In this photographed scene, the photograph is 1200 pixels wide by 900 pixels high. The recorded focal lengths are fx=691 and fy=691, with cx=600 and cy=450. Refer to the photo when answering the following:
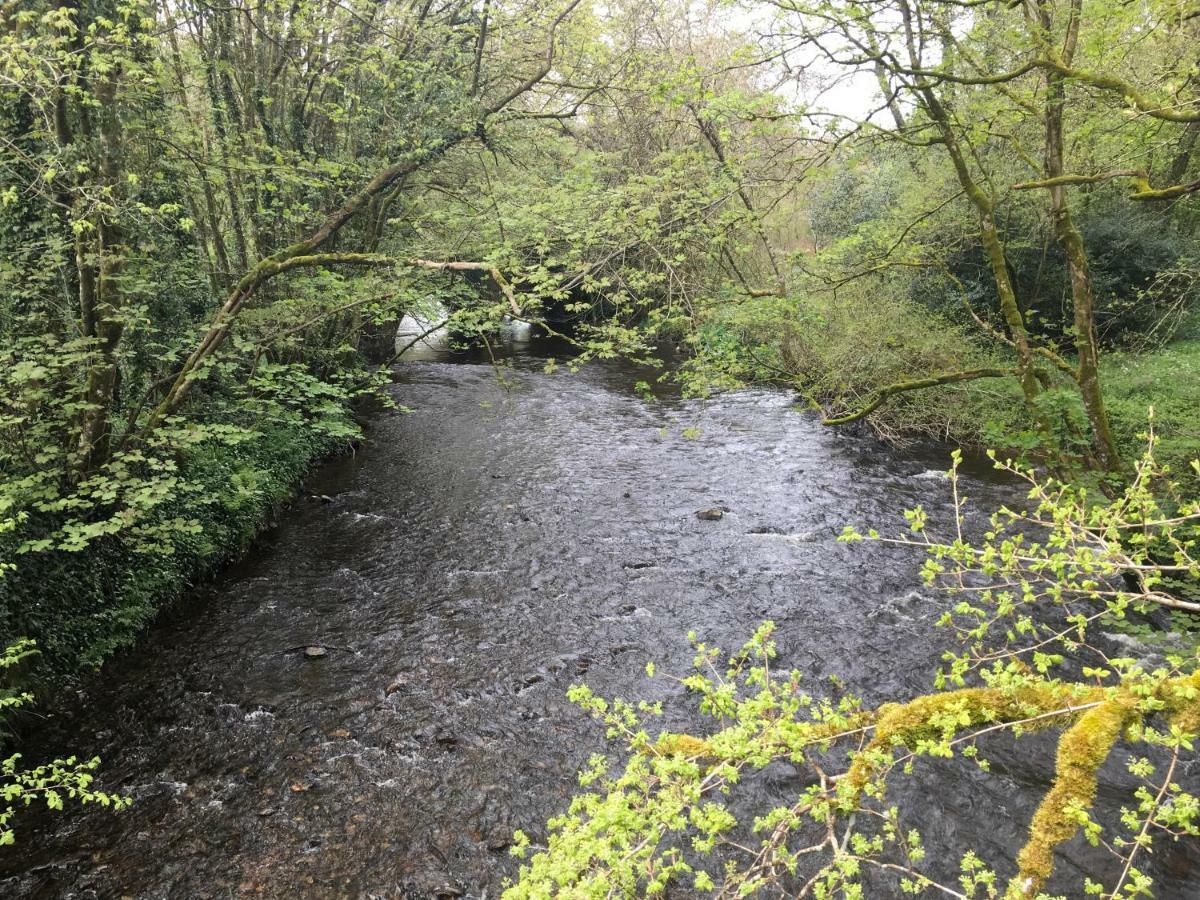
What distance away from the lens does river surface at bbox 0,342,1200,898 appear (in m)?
5.48

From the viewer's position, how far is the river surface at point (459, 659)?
18.0 ft

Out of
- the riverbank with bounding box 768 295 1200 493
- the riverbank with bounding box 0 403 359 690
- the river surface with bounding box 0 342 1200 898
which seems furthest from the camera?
the riverbank with bounding box 768 295 1200 493

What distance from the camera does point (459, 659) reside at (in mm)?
7941

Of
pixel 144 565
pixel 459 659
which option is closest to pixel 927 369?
pixel 459 659

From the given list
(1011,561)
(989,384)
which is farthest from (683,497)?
(1011,561)

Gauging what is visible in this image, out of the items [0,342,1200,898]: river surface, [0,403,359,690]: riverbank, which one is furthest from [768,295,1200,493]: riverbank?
[0,403,359,690]: riverbank

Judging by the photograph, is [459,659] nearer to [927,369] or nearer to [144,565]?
[144,565]

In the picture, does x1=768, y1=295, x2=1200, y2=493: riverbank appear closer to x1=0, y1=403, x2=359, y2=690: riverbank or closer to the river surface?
the river surface

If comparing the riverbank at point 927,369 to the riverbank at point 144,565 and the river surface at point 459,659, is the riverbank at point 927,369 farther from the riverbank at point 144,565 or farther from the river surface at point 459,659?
the riverbank at point 144,565

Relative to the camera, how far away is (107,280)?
7.31 m

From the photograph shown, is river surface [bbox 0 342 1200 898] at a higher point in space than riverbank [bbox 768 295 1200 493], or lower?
lower

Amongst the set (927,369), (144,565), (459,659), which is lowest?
(459,659)

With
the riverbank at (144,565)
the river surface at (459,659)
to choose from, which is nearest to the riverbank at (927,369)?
the river surface at (459,659)

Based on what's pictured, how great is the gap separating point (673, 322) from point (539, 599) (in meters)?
4.23
